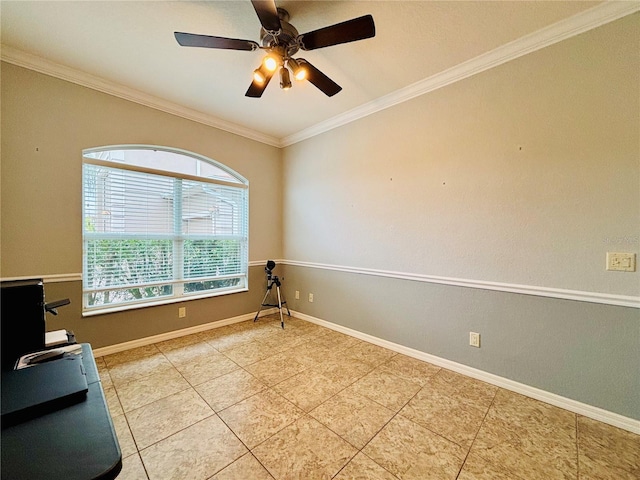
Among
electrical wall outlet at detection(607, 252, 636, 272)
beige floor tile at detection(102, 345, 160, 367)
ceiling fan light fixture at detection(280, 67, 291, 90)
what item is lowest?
beige floor tile at detection(102, 345, 160, 367)

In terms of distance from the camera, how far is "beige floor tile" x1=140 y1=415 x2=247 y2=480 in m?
1.39

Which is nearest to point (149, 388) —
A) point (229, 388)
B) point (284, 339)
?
point (229, 388)

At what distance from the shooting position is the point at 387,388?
7.07 feet

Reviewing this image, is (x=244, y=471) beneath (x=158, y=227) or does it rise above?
beneath

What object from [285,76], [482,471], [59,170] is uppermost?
[285,76]

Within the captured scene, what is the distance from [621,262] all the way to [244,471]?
2.68 meters

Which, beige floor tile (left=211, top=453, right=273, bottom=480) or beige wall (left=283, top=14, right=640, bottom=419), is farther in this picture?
beige wall (left=283, top=14, right=640, bottom=419)

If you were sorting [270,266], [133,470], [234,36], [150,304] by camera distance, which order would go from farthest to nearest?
[270,266]
[150,304]
[234,36]
[133,470]

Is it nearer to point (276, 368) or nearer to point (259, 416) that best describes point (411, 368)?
point (276, 368)

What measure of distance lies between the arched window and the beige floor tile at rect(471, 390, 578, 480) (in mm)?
3148

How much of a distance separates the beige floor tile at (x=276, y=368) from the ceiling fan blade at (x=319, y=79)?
2500 millimetres

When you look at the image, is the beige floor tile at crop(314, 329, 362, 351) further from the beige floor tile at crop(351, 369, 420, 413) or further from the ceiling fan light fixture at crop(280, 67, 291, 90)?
the ceiling fan light fixture at crop(280, 67, 291, 90)

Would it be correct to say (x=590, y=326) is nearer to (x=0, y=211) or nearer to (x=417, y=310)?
(x=417, y=310)

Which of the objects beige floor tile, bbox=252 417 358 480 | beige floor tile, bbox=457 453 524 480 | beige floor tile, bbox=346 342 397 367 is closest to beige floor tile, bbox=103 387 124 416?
beige floor tile, bbox=252 417 358 480
